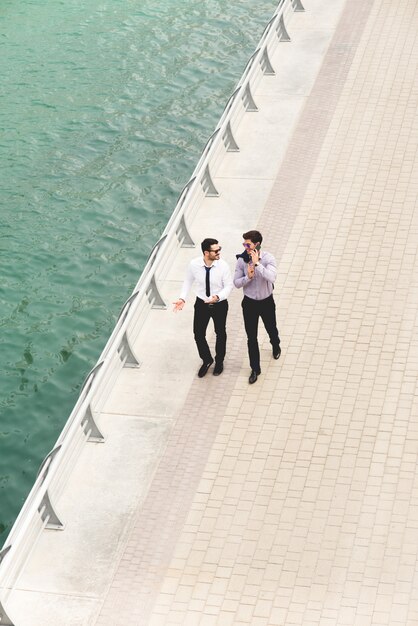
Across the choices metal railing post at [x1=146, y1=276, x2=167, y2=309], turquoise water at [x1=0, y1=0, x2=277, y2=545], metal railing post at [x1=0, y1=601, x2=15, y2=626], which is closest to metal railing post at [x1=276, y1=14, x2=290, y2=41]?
turquoise water at [x1=0, y1=0, x2=277, y2=545]

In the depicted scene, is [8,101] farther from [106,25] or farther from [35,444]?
[35,444]

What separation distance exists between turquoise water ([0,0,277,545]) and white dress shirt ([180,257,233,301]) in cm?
362

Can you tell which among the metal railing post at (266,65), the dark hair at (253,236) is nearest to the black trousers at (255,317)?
the dark hair at (253,236)

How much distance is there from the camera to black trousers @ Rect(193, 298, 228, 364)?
599 inches

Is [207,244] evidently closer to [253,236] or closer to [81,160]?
[253,236]

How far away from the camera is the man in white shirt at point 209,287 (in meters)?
14.8

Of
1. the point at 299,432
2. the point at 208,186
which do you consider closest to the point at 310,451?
the point at 299,432

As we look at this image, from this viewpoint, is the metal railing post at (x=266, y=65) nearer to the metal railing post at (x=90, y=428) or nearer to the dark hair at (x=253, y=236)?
the dark hair at (x=253, y=236)

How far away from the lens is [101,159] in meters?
25.7

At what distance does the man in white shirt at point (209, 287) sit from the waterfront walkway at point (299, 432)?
32.0 inches

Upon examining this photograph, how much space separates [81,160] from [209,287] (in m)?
11.2

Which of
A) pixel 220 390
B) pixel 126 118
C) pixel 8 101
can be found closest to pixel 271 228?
pixel 220 390

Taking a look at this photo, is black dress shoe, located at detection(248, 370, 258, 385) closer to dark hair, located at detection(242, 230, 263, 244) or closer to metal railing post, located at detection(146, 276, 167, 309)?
dark hair, located at detection(242, 230, 263, 244)

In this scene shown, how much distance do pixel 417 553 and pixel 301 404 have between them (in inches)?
112
